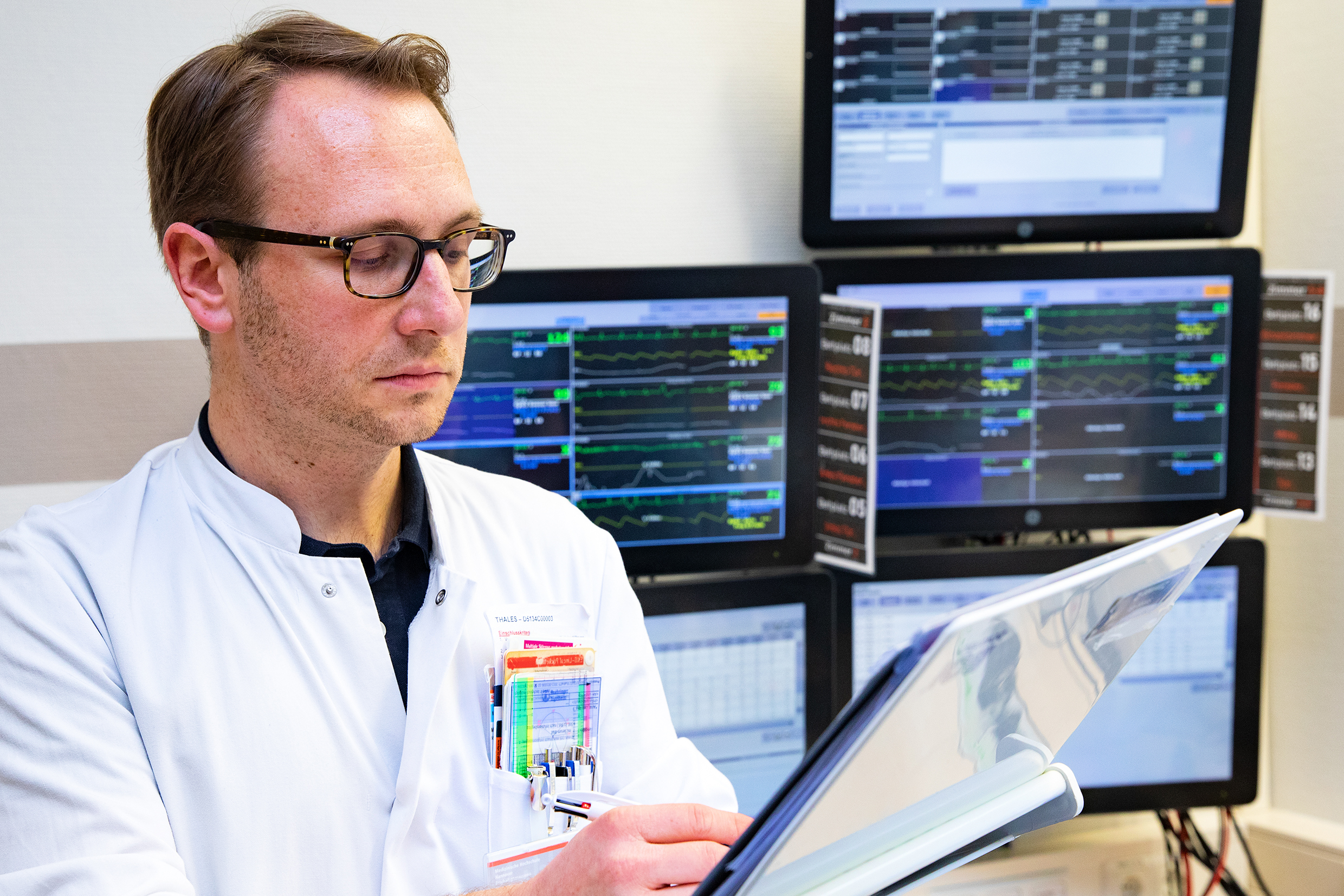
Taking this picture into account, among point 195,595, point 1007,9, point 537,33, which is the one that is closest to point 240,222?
point 195,595

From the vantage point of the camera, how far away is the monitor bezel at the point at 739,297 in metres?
1.46

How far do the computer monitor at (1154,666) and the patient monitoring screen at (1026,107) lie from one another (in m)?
0.57

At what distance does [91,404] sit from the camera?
148 centimetres

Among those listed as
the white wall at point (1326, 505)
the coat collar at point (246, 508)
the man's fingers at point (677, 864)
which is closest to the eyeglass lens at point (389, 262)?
the coat collar at point (246, 508)

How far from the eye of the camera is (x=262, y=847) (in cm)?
96

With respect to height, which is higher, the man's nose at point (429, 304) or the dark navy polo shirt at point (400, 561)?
the man's nose at point (429, 304)

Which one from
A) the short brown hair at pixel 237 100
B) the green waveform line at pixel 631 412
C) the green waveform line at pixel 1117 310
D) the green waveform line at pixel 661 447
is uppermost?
the short brown hair at pixel 237 100

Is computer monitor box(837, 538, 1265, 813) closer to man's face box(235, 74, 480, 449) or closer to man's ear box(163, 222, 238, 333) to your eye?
man's face box(235, 74, 480, 449)

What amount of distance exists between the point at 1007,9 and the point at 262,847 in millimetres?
1491

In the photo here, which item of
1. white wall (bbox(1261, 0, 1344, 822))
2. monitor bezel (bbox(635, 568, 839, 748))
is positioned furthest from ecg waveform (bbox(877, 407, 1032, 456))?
white wall (bbox(1261, 0, 1344, 822))

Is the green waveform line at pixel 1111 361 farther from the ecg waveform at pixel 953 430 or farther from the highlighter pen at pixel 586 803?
the highlighter pen at pixel 586 803

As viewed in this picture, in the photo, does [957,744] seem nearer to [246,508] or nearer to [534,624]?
[534,624]

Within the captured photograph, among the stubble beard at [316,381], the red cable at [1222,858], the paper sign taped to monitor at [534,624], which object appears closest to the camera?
the stubble beard at [316,381]

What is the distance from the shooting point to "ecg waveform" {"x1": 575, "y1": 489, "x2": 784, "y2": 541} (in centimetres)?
152
